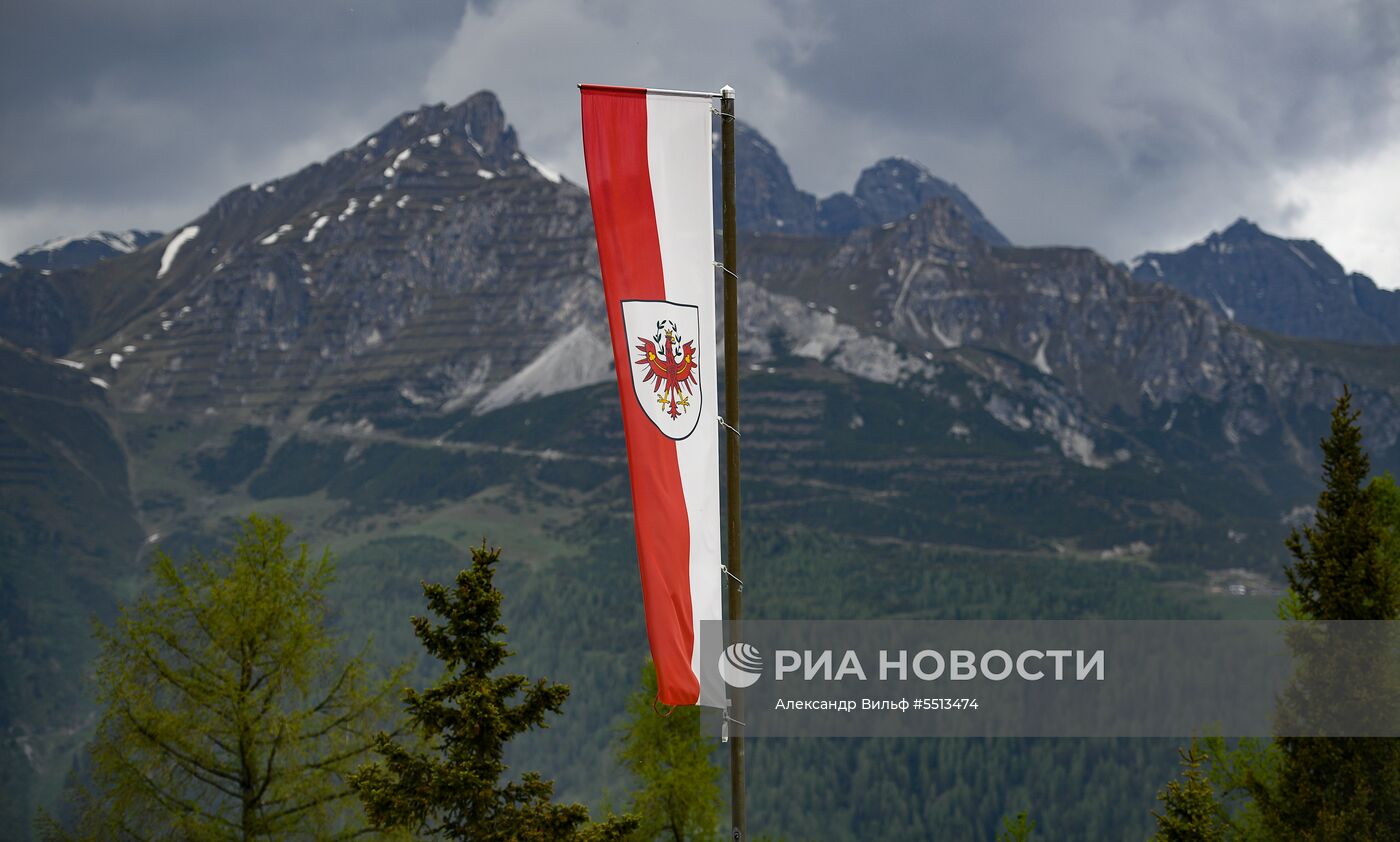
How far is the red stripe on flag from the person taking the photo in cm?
1545

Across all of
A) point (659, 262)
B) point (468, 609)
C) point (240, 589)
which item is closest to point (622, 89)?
point (659, 262)

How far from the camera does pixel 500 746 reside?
19.3m

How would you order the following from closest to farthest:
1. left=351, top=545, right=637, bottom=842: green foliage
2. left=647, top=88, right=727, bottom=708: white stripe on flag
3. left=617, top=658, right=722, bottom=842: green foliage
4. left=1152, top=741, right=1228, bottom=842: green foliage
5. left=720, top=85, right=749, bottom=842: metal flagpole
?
left=720, top=85, right=749, bottom=842: metal flagpole, left=647, top=88, right=727, bottom=708: white stripe on flag, left=351, top=545, right=637, bottom=842: green foliage, left=1152, top=741, right=1228, bottom=842: green foliage, left=617, top=658, right=722, bottom=842: green foliage

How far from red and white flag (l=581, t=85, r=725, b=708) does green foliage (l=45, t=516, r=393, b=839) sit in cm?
1212

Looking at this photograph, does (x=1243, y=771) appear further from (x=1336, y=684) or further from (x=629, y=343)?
(x=629, y=343)

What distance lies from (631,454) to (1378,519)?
2176cm

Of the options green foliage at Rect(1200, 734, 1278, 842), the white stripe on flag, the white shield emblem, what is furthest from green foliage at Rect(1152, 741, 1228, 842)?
the white shield emblem

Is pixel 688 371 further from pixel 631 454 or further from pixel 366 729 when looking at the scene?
pixel 366 729

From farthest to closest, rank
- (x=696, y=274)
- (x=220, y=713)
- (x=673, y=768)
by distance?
1. (x=673, y=768)
2. (x=220, y=713)
3. (x=696, y=274)

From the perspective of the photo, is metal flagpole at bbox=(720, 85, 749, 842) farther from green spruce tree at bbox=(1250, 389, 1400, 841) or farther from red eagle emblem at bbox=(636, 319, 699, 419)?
green spruce tree at bbox=(1250, 389, 1400, 841)

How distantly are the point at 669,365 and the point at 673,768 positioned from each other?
18.0 m

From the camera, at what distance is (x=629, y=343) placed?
1537 centimetres

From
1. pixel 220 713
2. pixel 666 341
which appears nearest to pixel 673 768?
pixel 220 713

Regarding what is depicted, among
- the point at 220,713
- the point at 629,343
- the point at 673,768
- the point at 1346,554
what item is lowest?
the point at 673,768
